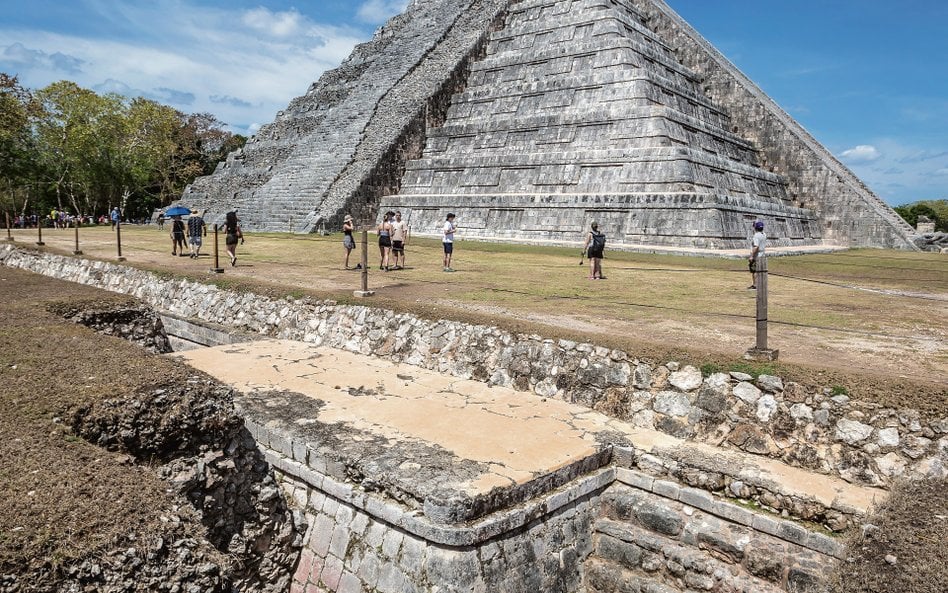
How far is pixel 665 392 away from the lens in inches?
237

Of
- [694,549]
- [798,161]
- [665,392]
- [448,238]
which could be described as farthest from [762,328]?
[798,161]

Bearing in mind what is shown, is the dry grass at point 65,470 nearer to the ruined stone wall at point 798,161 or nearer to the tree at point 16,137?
the ruined stone wall at point 798,161

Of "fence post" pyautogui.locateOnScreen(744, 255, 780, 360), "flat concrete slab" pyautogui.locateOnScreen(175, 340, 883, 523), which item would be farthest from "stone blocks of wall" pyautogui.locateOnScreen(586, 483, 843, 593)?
"fence post" pyautogui.locateOnScreen(744, 255, 780, 360)

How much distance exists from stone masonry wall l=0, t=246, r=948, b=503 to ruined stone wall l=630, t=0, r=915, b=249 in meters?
24.6

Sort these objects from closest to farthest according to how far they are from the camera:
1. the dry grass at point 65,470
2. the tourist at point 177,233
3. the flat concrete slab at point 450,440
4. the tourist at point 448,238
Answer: the dry grass at point 65,470 → the flat concrete slab at point 450,440 → the tourist at point 448,238 → the tourist at point 177,233

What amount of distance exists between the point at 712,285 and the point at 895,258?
1275 centimetres

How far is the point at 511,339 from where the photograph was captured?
7273 mm

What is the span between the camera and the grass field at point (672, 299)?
642cm

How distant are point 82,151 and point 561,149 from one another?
29400 millimetres

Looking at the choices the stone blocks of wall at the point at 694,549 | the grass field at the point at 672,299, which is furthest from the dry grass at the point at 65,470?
the grass field at the point at 672,299

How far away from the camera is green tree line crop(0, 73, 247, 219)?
35469 millimetres

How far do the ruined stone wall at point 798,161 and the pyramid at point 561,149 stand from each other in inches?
2.4

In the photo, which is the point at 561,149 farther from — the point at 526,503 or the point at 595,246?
the point at 526,503

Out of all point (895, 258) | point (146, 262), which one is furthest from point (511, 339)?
point (895, 258)
